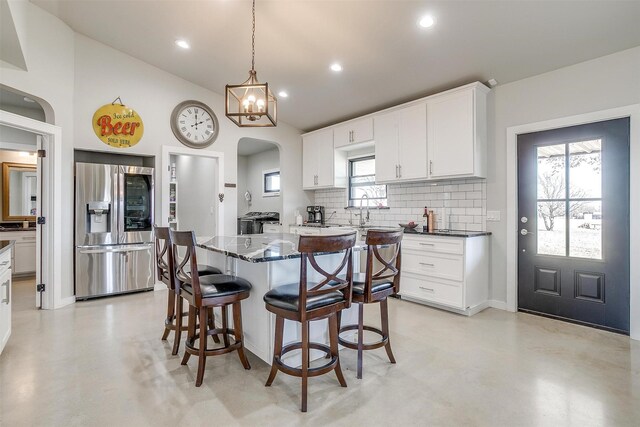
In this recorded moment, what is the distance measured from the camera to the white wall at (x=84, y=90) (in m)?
3.43

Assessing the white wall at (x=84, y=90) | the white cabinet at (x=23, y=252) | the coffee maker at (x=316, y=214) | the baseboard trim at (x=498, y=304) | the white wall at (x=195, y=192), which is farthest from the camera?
the coffee maker at (x=316, y=214)

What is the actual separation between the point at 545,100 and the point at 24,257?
25.1 feet

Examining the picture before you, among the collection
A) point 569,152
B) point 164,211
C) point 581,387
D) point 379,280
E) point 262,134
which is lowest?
point 581,387

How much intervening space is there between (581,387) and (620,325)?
138 centimetres

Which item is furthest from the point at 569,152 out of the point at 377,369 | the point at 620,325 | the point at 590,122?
the point at 377,369

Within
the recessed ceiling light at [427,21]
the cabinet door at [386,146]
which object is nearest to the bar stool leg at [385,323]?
the cabinet door at [386,146]

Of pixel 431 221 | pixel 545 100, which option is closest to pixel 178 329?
pixel 431 221

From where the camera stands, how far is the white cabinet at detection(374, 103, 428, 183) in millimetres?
4020

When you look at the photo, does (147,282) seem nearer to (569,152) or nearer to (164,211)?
(164,211)

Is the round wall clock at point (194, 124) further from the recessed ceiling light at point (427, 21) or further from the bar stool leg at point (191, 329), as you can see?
the recessed ceiling light at point (427, 21)

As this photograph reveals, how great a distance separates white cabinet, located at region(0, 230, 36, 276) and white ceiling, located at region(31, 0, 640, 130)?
3424mm

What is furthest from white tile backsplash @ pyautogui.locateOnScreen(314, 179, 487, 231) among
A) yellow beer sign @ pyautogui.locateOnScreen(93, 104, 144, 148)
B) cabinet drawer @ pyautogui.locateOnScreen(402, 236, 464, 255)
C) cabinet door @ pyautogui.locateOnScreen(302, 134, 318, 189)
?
yellow beer sign @ pyautogui.locateOnScreen(93, 104, 144, 148)

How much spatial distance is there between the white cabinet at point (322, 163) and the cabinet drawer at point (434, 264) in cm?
197

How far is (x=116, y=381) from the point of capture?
2.13 metres
